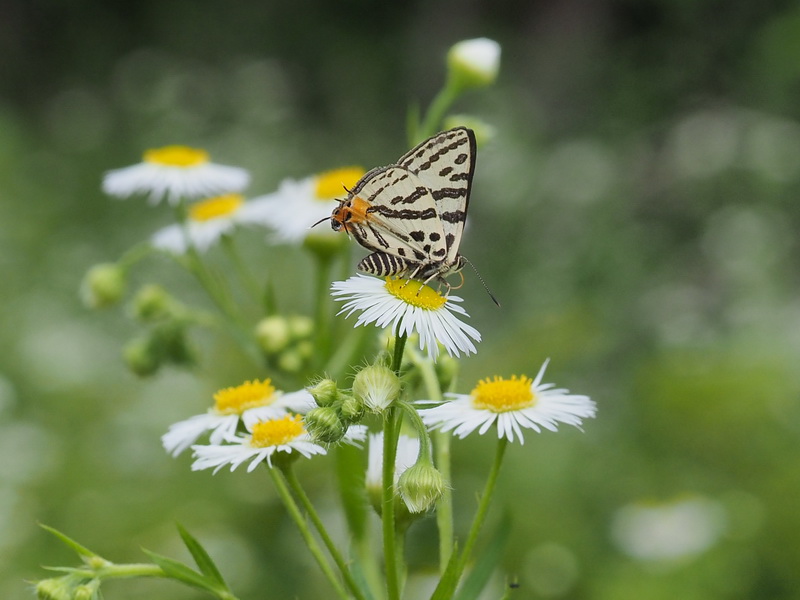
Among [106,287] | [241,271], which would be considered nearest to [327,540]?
[241,271]

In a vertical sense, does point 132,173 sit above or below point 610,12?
below

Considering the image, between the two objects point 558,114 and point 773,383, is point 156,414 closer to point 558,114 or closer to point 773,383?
point 773,383

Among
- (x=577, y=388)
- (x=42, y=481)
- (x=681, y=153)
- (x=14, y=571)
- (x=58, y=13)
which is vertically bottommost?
(x=14, y=571)

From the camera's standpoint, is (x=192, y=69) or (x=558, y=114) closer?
(x=558, y=114)

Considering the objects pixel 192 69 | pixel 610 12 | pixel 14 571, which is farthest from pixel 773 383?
pixel 192 69

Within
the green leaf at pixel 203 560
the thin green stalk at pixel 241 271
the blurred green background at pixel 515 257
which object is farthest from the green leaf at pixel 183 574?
the blurred green background at pixel 515 257

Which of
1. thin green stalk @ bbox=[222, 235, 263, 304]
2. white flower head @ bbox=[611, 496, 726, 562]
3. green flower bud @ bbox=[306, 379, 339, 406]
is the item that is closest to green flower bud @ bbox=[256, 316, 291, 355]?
thin green stalk @ bbox=[222, 235, 263, 304]

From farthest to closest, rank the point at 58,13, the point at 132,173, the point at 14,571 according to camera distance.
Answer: the point at 58,13 → the point at 14,571 → the point at 132,173
